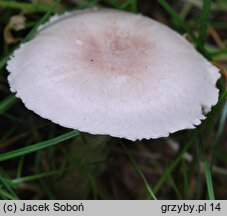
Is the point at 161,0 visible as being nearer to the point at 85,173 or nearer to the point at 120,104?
the point at 120,104

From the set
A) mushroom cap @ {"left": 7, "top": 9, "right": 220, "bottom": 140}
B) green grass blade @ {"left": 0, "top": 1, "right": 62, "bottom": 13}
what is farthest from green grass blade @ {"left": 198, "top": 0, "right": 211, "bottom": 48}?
green grass blade @ {"left": 0, "top": 1, "right": 62, "bottom": 13}

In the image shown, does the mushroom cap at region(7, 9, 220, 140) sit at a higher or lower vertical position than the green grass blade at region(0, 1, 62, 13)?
lower

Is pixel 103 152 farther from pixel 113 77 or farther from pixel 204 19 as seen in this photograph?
pixel 204 19

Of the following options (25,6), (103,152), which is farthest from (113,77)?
(25,6)

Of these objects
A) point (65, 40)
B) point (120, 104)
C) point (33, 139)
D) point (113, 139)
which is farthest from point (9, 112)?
point (120, 104)

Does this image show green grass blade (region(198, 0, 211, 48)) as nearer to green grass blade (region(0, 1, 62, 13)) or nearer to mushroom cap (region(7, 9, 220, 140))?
mushroom cap (region(7, 9, 220, 140))

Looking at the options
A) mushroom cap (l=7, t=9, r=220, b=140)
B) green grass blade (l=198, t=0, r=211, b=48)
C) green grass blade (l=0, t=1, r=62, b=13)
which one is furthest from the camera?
green grass blade (l=0, t=1, r=62, b=13)
